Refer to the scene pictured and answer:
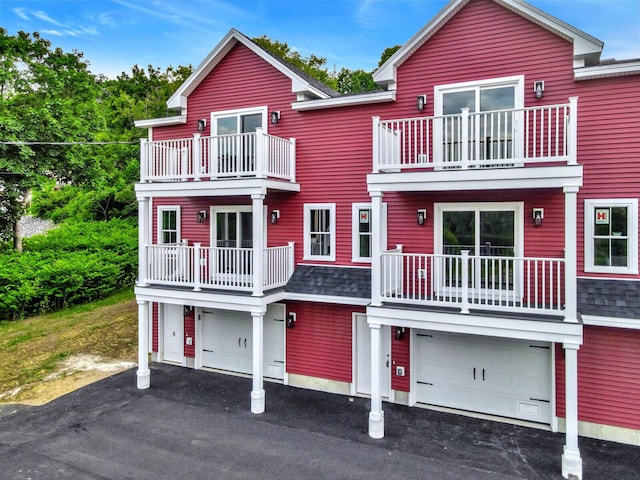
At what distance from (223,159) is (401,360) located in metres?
6.74

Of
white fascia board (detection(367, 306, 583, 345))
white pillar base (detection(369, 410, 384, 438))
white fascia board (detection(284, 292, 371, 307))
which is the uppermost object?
white fascia board (detection(284, 292, 371, 307))

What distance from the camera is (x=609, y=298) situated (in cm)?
744

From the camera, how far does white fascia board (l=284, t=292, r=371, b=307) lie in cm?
903

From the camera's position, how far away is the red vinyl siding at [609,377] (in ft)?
24.8

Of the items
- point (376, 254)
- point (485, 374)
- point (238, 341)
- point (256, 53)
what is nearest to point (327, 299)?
point (376, 254)

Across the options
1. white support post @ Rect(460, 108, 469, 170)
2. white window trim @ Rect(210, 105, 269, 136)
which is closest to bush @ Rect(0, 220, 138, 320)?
white window trim @ Rect(210, 105, 269, 136)

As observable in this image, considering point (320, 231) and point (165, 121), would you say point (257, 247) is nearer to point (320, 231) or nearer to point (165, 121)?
point (320, 231)

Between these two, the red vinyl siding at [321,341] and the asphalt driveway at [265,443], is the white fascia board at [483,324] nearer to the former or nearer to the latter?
the red vinyl siding at [321,341]

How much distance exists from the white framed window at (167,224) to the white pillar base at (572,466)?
413 inches

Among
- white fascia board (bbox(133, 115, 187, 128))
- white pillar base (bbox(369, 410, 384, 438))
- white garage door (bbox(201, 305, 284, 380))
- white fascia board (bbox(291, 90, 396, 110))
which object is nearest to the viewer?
white pillar base (bbox(369, 410, 384, 438))

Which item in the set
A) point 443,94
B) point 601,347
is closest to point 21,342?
point 443,94

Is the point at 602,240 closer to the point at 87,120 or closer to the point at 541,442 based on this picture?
the point at 541,442

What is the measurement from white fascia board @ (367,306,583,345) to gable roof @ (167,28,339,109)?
18.9 feet

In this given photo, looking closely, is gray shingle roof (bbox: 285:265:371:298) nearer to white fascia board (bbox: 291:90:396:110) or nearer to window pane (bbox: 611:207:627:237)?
white fascia board (bbox: 291:90:396:110)
